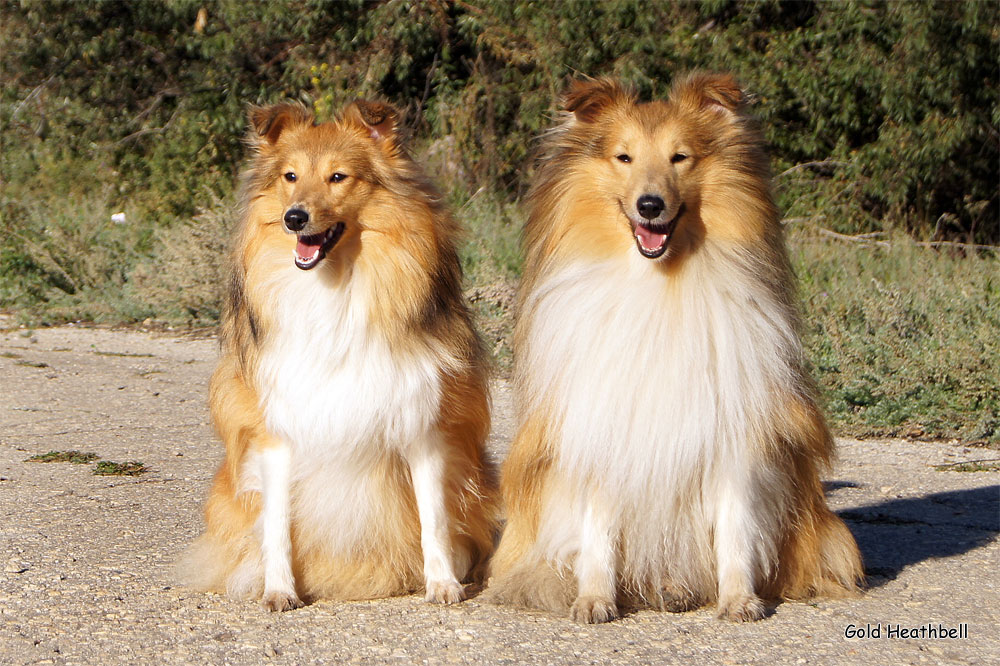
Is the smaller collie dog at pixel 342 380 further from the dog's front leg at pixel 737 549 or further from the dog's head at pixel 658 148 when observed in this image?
the dog's front leg at pixel 737 549

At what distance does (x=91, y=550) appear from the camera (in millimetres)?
5016

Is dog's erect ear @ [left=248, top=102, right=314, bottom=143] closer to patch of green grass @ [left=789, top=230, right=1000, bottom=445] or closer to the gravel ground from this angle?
the gravel ground

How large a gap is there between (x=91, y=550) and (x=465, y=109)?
11.2 meters

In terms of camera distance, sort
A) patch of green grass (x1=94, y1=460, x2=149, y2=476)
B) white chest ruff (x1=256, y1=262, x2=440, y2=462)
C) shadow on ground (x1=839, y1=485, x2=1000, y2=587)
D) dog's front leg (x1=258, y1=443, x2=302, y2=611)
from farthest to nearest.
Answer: patch of green grass (x1=94, y1=460, x2=149, y2=476), shadow on ground (x1=839, y1=485, x2=1000, y2=587), dog's front leg (x1=258, y1=443, x2=302, y2=611), white chest ruff (x1=256, y1=262, x2=440, y2=462)

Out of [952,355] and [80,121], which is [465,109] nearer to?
[80,121]

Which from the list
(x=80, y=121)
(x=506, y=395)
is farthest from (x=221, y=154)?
(x=506, y=395)

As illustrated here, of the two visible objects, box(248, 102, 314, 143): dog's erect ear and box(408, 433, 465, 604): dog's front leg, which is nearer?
box(408, 433, 465, 604): dog's front leg

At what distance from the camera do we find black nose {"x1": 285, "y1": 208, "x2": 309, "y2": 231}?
13.8 feet

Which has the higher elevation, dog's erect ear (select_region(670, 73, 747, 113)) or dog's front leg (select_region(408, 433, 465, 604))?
dog's erect ear (select_region(670, 73, 747, 113))

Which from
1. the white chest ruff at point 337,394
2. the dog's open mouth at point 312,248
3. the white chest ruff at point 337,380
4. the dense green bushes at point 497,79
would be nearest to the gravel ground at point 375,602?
the white chest ruff at point 337,394

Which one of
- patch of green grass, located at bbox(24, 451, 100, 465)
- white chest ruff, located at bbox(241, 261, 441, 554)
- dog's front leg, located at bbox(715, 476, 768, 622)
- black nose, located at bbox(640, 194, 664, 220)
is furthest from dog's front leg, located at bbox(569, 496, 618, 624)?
patch of green grass, located at bbox(24, 451, 100, 465)

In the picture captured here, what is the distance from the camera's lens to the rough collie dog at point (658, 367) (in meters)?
4.02

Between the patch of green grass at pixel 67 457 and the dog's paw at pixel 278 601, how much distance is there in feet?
9.23

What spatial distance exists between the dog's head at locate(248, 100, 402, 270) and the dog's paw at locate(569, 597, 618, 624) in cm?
158
